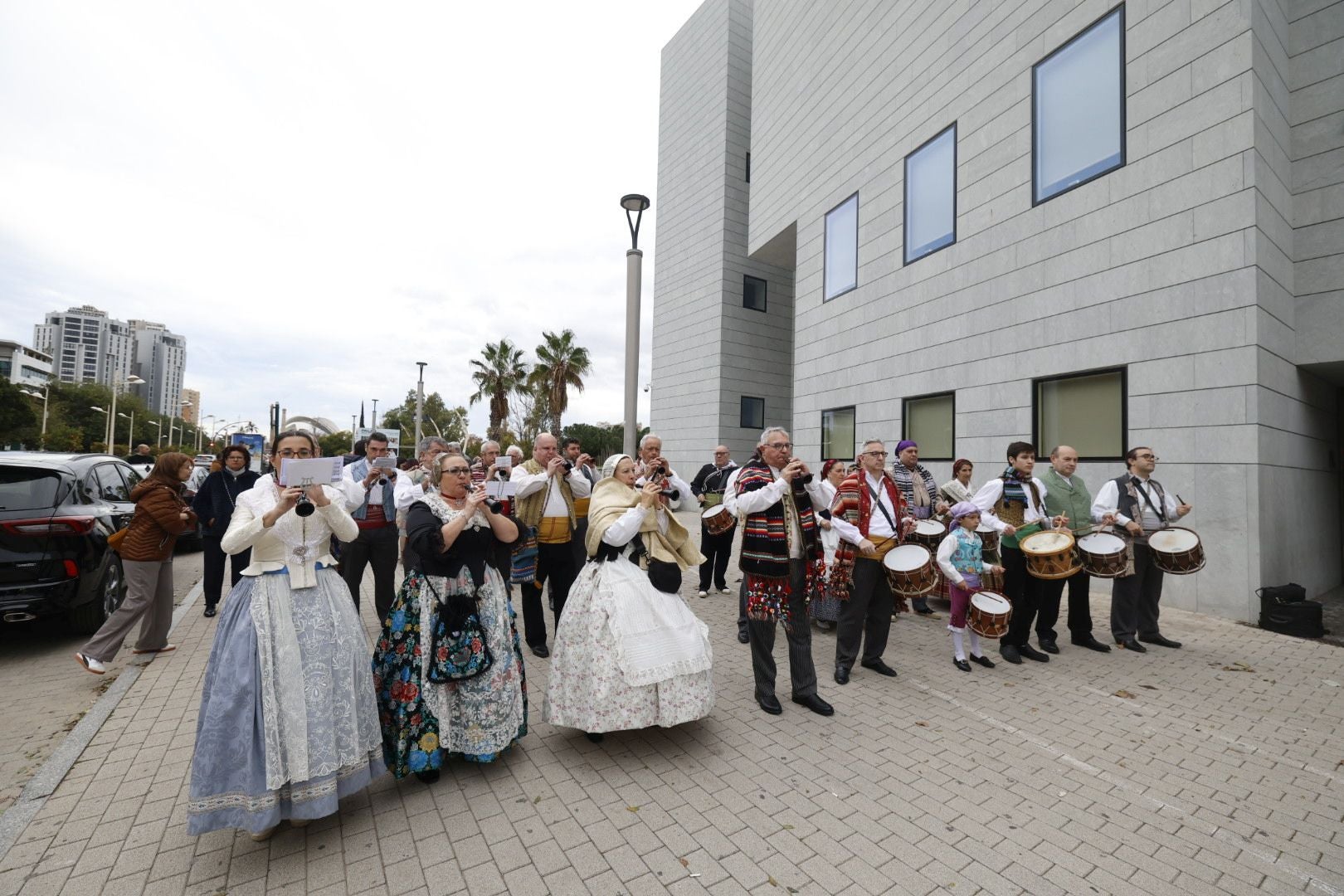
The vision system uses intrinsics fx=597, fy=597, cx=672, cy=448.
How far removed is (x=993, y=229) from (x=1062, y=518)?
21.4 feet

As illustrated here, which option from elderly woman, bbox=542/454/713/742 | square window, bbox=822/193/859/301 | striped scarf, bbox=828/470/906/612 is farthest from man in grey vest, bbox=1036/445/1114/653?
square window, bbox=822/193/859/301

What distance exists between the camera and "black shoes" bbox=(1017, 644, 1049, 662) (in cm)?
572

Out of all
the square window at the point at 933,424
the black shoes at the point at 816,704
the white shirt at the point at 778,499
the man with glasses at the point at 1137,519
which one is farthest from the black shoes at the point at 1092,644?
the square window at the point at 933,424

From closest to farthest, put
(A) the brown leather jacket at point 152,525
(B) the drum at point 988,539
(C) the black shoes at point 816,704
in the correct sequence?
(C) the black shoes at point 816,704, (A) the brown leather jacket at point 152,525, (B) the drum at point 988,539

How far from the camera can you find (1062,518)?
5484 mm

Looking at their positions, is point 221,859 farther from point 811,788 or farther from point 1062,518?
point 1062,518

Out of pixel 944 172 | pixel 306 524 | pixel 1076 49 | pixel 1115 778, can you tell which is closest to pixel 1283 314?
pixel 1076 49

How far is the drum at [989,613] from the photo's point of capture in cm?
511

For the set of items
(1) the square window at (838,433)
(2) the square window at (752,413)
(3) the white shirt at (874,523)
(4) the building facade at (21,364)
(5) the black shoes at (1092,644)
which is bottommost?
(5) the black shoes at (1092,644)

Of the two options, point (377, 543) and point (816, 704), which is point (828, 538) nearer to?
point (816, 704)

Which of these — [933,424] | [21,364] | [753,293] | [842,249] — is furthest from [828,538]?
[21,364]

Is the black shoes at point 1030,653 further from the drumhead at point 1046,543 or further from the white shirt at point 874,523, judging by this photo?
the white shirt at point 874,523

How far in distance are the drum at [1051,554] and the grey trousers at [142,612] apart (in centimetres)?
772

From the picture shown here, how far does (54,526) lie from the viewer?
5418 mm
